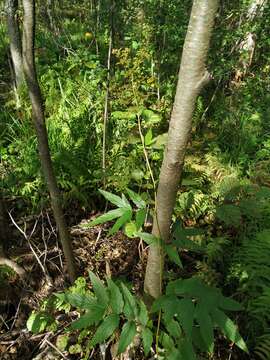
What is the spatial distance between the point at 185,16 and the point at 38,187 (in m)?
3.71

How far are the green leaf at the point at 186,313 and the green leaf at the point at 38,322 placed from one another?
108 centimetres

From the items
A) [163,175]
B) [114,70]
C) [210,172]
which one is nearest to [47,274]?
[163,175]

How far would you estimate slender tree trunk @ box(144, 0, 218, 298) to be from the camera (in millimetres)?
1205

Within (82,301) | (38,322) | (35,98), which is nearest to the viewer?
(82,301)

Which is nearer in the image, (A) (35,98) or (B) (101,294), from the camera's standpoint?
(B) (101,294)

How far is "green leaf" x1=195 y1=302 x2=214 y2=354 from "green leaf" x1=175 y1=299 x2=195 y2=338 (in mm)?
27

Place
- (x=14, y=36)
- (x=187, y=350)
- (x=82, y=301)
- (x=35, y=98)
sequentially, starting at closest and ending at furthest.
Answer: (x=187, y=350)
(x=82, y=301)
(x=35, y=98)
(x=14, y=36)

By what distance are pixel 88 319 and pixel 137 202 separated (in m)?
0.54

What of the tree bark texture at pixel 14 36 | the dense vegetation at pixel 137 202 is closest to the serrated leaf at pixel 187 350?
the dense vegetation at pixel 137 202

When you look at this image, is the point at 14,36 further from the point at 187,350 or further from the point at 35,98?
the point at 187,350

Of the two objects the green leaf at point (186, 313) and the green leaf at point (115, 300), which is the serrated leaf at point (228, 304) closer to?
the green leaf at point (186, 313)

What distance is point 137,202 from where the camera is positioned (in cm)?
163

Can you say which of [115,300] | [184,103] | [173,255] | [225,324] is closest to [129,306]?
[115,300]

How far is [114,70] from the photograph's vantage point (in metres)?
5.39
